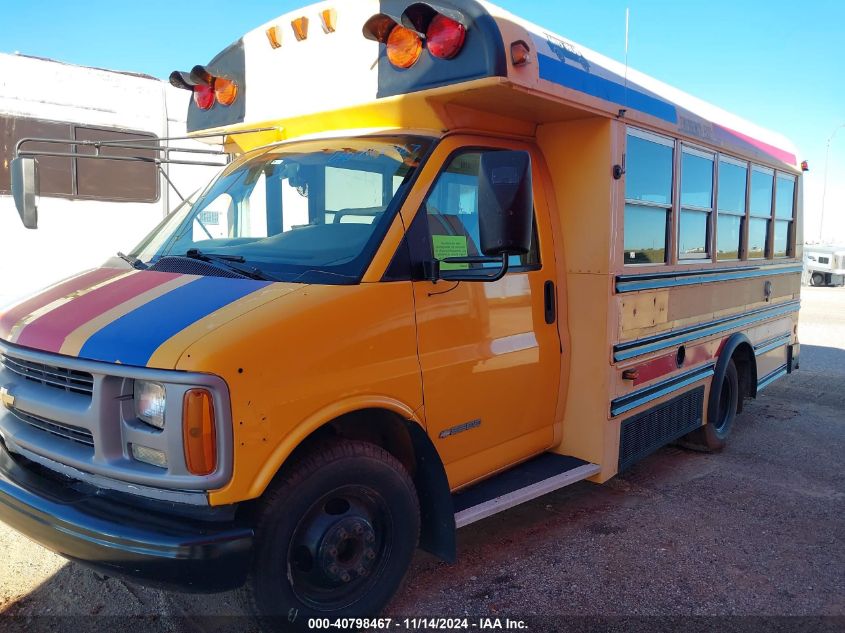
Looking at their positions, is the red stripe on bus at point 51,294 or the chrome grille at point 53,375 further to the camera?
the red stripe on bus at point 51,294

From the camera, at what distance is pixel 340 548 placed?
2.76 m

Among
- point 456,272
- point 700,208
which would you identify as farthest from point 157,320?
point 700,208

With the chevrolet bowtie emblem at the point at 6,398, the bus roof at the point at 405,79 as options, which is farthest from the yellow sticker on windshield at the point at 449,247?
the chevrolet bowtie emblem at the point at 6,398

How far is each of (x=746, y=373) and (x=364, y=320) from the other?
4.52 metres

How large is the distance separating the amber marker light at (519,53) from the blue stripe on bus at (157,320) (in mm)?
1483

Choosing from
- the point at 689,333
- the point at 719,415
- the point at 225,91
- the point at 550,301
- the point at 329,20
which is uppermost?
the point at 329,20

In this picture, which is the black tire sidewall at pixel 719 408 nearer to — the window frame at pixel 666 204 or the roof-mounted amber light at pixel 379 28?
the window frame at pixel 666 204

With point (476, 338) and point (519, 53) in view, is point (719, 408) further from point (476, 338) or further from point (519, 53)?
point (519, 53)

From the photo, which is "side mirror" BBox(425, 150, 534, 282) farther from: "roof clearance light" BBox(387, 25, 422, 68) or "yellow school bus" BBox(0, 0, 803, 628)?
"roof clearance light" BBox(387, 25, 422, 68)

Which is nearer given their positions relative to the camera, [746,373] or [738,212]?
[738,212]

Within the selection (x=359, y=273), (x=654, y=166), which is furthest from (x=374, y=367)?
(x=654, y=166)

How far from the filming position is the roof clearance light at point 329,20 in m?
3.46

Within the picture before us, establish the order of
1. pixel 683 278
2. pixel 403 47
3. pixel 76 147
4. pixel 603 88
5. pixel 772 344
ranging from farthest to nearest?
pixel 772 344
pixel 76 147
pixel 683 278
pixel 603 88
pixel 403 47

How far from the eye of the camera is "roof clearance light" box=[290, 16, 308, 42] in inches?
143
